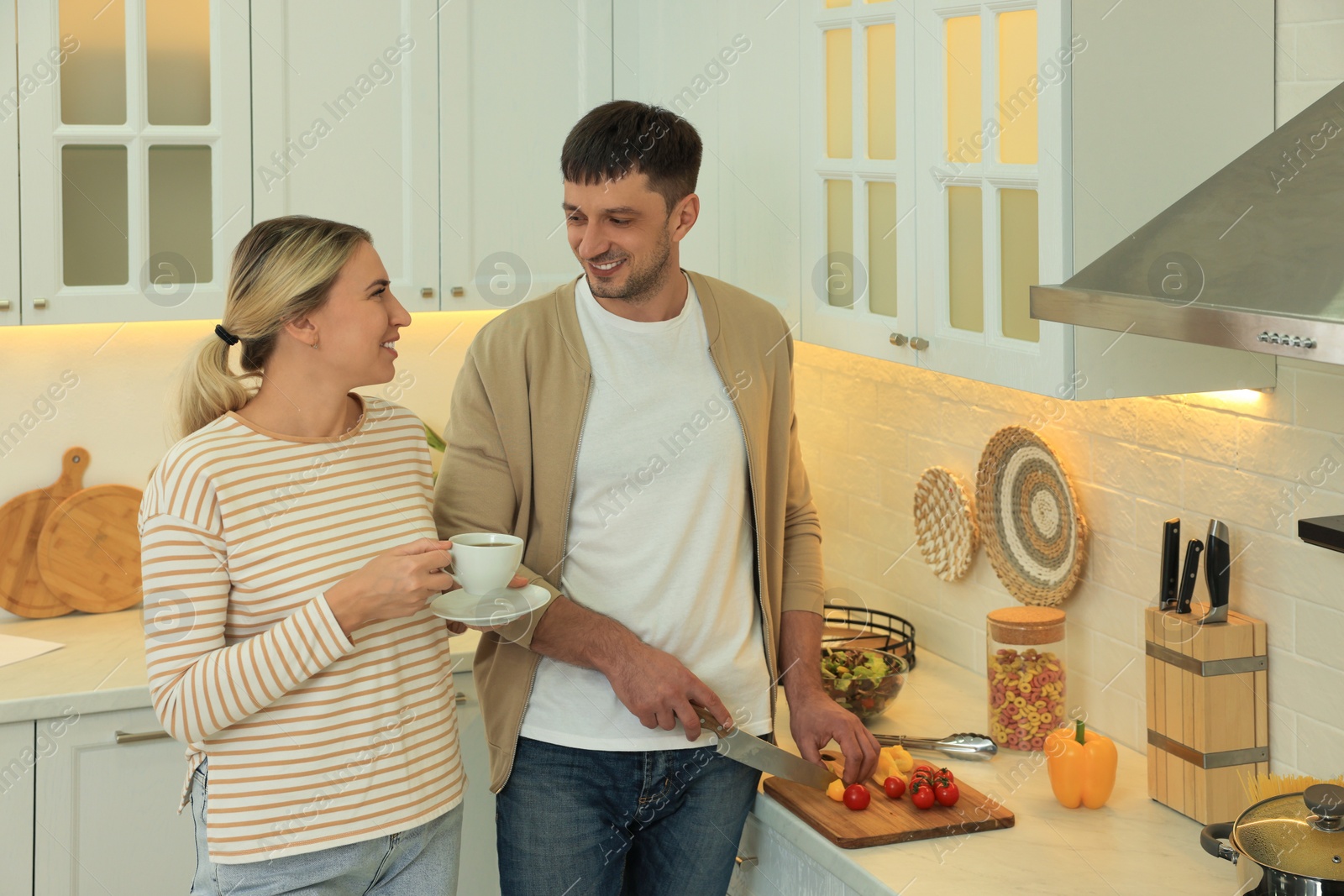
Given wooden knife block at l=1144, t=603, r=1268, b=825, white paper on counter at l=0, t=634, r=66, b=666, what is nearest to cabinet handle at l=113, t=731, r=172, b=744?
white paper on counter at l=0, t=634, r=66, b=666

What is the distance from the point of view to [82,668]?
237 centimetres

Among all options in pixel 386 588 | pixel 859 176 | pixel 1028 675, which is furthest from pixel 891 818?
pixel 859 176

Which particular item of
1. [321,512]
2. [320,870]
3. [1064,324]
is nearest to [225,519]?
[321,512]

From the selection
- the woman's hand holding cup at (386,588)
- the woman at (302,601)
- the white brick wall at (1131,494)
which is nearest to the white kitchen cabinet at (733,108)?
the white brick wall at (1131,494)

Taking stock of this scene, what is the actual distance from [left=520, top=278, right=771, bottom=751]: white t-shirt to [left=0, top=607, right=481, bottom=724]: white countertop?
70 cm

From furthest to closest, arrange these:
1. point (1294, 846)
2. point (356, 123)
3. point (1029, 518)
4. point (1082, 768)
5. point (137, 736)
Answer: point (356, 123)
point (137, 736)
point (1029, 518)
point (1082, 768)
point (1294, 846)

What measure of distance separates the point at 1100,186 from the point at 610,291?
0.62 metres

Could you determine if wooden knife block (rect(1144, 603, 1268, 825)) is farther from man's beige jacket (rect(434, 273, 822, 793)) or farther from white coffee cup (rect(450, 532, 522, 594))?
white coffee cup (rect(450, 532, 522, 594))

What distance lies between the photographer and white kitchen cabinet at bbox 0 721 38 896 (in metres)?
2.22

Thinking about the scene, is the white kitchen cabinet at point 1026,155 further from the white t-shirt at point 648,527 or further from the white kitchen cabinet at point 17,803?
the white kitchen cabinet at point 17,803

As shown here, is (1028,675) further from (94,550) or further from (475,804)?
(94,550)

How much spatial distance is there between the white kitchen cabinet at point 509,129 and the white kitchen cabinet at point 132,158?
398mm

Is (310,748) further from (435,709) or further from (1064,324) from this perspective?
(1064,324)

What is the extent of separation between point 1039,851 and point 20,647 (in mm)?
1903
